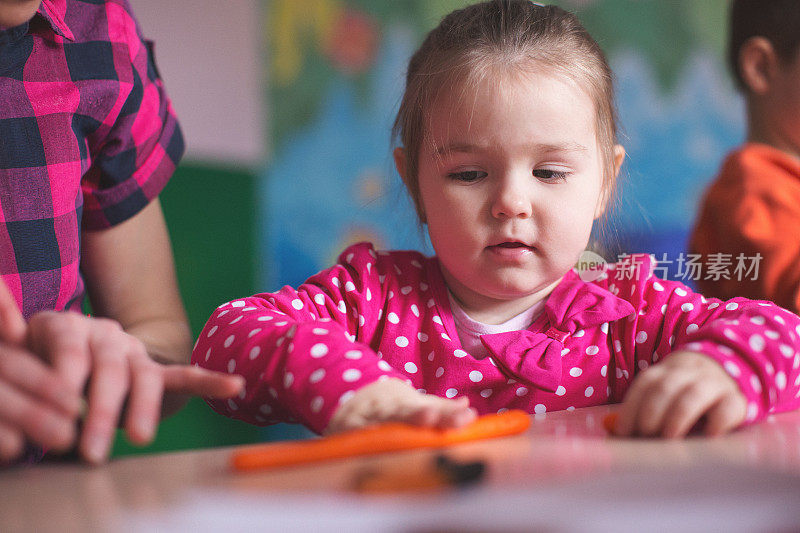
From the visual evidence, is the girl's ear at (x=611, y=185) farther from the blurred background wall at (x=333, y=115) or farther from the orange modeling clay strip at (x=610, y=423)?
the blurred background wall at (x=333, y=115)

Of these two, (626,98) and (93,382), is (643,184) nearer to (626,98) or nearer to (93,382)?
(626,98)

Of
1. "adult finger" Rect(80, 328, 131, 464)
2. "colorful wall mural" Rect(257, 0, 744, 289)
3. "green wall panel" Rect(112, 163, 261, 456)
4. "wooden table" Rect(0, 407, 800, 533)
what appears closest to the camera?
"wooden table" Rect(0, 407, 800, 533)

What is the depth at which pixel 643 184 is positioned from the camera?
2.21 meters

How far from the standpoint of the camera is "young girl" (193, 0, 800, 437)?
0.75m

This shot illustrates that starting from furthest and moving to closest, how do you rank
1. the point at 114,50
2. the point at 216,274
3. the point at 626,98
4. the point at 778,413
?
the point at 626,98
the point at 216,274
the point at 114,50
the point at 778,413

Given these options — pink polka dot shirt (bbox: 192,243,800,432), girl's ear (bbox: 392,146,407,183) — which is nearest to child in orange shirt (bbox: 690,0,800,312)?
pink polka dot shirt (bbox: 192,243,800,432)

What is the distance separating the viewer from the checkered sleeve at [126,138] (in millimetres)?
789

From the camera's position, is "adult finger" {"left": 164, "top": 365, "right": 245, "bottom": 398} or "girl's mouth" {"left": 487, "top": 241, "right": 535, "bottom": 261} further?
"girl's mouth" {"left": 487, "top": 241, "right": 535, "bottom": 261}

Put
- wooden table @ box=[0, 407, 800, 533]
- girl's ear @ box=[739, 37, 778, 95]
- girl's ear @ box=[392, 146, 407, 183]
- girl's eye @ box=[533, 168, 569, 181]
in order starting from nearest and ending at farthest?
wooden table @ box=[0, 407, 800, 533] < girl's eye @ box=[533, 168, 569, 181] < girl's ear @ box=[392, 146, 407, 183] < girl's ear @ box=[739, 37, 778, 95]

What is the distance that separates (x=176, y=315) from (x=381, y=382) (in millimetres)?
457

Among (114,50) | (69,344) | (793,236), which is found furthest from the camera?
(793,236)

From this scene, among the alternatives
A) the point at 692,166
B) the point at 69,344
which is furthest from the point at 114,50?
the point at 692,166

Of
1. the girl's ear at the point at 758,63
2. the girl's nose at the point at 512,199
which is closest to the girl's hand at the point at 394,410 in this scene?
the girl's nose at the point at 512,199

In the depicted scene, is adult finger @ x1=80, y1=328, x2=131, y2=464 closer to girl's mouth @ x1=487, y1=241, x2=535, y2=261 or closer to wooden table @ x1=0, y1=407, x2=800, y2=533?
wooden table @ x1=0, y1=407, x2=800, y2=533
